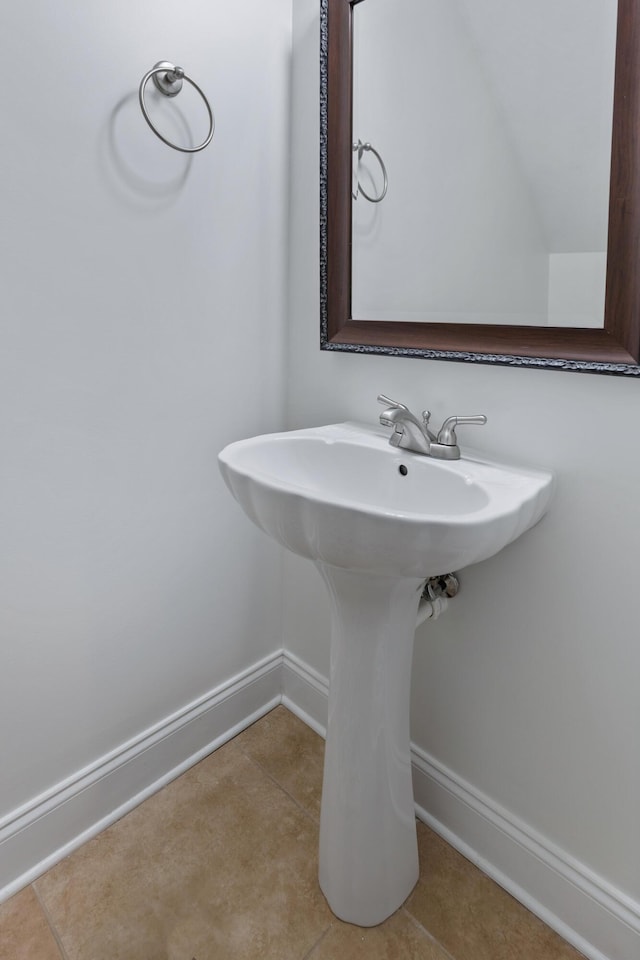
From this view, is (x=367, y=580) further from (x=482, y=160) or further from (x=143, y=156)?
(x=143, y=156)

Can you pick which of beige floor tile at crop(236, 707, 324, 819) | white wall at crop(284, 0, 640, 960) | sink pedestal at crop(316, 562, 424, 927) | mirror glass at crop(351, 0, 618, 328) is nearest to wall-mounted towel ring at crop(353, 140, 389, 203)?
mirror glass at crop(351, 0, 618, 328)

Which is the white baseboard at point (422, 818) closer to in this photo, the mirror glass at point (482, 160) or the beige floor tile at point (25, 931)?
the beige floor tile at point (25, 931)

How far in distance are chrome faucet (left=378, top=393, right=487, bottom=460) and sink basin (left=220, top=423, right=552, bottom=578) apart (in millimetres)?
19

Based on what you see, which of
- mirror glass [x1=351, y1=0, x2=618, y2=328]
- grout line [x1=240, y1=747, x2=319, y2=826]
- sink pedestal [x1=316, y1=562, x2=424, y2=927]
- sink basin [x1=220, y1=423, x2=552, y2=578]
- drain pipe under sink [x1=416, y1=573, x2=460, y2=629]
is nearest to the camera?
sink basin [x1=220, y1=423, x2=552, y2=578]

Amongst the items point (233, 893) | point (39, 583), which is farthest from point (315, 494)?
point (233, 893)

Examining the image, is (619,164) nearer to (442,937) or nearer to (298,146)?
(298,146)

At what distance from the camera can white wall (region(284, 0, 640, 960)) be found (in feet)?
3.18

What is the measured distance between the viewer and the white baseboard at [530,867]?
104cm

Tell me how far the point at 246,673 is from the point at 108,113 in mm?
1329

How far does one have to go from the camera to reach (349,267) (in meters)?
1.32

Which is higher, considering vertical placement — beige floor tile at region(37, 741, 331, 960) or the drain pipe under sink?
the drain pipe under sink

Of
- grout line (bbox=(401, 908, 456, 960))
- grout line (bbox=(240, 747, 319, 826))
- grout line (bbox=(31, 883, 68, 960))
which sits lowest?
grout line (bbox=(401, 908, 456, 960))

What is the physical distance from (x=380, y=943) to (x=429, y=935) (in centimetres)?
9

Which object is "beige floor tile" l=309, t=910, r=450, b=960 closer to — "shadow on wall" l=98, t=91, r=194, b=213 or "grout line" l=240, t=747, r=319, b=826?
"grout line" l=240, t=747, r=319, b=826
